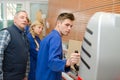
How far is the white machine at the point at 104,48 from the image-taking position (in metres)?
0.99

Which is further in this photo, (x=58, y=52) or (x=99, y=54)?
(x=58, y=52)

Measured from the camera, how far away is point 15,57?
2432mm

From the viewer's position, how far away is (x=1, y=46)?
2.24 meters

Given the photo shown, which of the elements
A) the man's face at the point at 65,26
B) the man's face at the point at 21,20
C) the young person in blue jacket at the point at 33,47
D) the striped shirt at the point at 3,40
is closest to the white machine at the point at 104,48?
the man's face at the point at 65,26

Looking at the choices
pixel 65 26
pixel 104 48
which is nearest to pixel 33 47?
pixel 65 26

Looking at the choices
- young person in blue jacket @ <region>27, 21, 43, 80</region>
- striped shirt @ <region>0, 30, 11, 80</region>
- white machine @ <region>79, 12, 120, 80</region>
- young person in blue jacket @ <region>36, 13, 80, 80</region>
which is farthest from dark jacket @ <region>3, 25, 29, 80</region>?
white machine @ <region>79, 12, 120, 80</region>

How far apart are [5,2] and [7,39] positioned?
12.2 feet

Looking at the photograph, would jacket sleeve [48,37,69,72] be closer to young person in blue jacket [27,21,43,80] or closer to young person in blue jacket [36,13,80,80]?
young person in blue jacket [36,13,80,80]

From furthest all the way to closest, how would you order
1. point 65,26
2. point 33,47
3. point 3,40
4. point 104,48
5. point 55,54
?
point 33,47, point 3,40, point 65,26, point 55,54, point 104,48

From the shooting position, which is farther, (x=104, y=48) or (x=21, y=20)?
(x=21, y=20)

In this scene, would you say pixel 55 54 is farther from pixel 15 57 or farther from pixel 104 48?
pixel 15 57

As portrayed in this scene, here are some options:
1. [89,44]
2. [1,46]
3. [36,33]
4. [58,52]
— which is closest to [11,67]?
[1,46]

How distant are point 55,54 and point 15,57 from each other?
3.51 ft

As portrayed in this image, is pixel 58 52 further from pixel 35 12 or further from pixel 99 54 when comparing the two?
pixel 35 12
